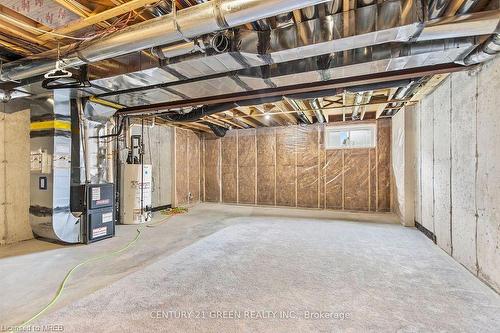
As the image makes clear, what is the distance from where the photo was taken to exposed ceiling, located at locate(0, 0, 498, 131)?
5.65ft

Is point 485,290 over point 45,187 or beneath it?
beneath

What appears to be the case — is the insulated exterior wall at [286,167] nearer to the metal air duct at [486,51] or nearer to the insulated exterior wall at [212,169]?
the insulated exterior wall at [212,169]

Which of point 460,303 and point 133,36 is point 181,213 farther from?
point 460,303

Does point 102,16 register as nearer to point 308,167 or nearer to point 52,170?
point 52,170

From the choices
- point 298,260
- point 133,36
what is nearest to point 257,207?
point 298,260

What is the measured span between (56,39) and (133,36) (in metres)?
1.07

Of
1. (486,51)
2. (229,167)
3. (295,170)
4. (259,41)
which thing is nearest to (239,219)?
(295,170)

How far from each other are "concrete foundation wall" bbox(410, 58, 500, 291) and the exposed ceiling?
0.35 meters

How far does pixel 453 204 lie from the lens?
2.72 m

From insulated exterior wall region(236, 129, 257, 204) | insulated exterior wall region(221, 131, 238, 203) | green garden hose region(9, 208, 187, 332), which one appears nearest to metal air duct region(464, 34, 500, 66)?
green garden hose region(9, 208, 187, 332)

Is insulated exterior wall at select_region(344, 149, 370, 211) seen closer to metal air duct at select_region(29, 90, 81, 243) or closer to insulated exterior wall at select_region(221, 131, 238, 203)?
insulated exterior wall at select_region(221, 131, 238, 203)

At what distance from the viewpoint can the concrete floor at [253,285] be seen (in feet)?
5.32

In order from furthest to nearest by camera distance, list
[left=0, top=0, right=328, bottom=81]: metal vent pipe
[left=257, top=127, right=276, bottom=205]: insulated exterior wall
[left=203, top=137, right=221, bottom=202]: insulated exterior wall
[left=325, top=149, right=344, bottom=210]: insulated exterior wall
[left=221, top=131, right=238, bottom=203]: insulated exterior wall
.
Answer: [left=203, top=137, right=221, bottom=202]: insulated exterior wall, [left=221, top=131, right=238, bottom=203]: insulated exterior wall, [left=257, top=127, right=276, bottom=205]: insulated exterior wall, [left=325, top=149, right=344, bottom=210]: insulated exterior wall, [left=0, top=0, right=328, bottom=81]: metal vent pipe

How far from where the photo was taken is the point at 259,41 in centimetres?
198
